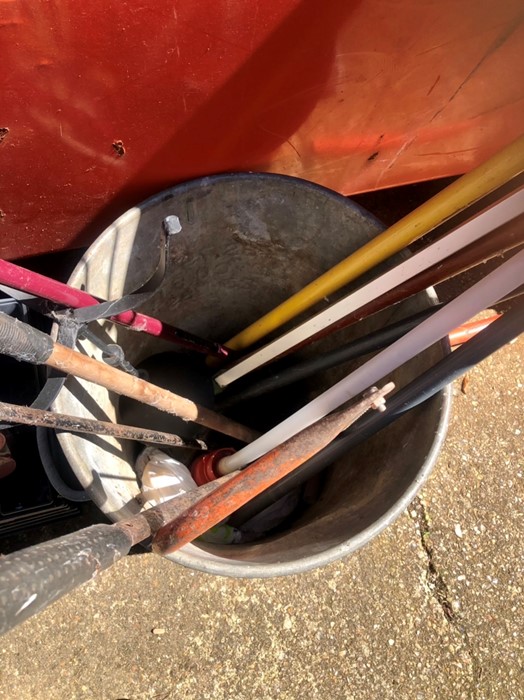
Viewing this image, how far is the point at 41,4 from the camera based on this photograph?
2.46 ft

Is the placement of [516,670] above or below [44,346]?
below

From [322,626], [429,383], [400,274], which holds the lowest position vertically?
[322,626]

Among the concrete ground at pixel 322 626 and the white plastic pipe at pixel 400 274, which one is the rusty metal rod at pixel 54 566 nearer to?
the white plastic pipe at pixel 400 274

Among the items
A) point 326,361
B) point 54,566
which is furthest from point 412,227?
point 54,566

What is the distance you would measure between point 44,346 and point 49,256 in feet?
2.58

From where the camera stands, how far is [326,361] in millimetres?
1228

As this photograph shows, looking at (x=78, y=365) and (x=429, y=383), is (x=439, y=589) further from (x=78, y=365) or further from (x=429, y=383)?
(x=78, y=365)

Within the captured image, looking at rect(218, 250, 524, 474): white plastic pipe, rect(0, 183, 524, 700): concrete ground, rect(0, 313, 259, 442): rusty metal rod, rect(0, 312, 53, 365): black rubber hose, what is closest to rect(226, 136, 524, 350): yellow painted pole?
rect(218, 250, 524, 474): white plastic pipe

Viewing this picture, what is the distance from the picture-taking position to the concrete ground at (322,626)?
1.34 metres

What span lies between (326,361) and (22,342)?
639mm

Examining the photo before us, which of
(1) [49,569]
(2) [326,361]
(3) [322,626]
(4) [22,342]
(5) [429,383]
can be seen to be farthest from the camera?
(3) [322,626]

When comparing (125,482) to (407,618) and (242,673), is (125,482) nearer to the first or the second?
(242,673)

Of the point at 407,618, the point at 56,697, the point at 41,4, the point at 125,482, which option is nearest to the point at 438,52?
the point at 41,4

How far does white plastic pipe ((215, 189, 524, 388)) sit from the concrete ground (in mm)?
608
